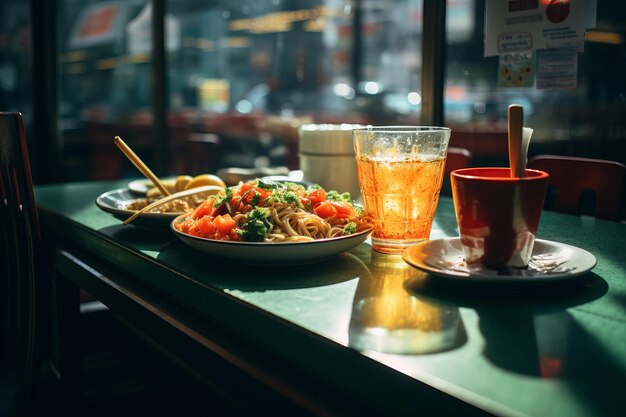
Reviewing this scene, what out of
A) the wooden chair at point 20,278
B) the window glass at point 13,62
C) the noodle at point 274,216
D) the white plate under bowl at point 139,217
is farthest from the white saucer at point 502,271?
the window glass at point 13,62

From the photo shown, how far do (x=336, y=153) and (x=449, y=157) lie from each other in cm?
51

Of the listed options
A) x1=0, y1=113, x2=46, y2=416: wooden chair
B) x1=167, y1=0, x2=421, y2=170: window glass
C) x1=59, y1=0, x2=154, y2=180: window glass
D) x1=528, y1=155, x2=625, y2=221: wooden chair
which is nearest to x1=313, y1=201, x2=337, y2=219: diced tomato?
x1=0, y1=113, x2=46, y2=416: wooden chair

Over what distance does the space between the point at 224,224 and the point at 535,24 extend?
122cm

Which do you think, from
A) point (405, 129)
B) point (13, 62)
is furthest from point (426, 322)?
point (13, 62)

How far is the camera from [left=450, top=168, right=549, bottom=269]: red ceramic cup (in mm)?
762

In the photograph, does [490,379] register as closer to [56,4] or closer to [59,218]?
[59,218]

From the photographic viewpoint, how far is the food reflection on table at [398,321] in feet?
1.98

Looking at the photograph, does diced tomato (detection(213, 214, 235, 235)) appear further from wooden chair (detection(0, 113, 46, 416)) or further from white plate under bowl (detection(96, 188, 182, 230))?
wooden chair (detection(0, 113, 46, 416))

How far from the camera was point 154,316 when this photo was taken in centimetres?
96

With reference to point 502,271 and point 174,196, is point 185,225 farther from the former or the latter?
point 502,271

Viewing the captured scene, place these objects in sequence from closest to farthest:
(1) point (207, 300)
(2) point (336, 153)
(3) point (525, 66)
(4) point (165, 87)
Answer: (1) point (207, 300)
(2) point (336, 153)
(3) point (525, 66)
(4) point (165, 87)

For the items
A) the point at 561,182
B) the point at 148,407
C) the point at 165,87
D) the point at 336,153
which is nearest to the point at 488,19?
the point at 561,182

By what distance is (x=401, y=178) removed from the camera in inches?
38.6

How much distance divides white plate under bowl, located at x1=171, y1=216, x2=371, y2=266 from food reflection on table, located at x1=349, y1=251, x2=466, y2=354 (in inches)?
2.5
